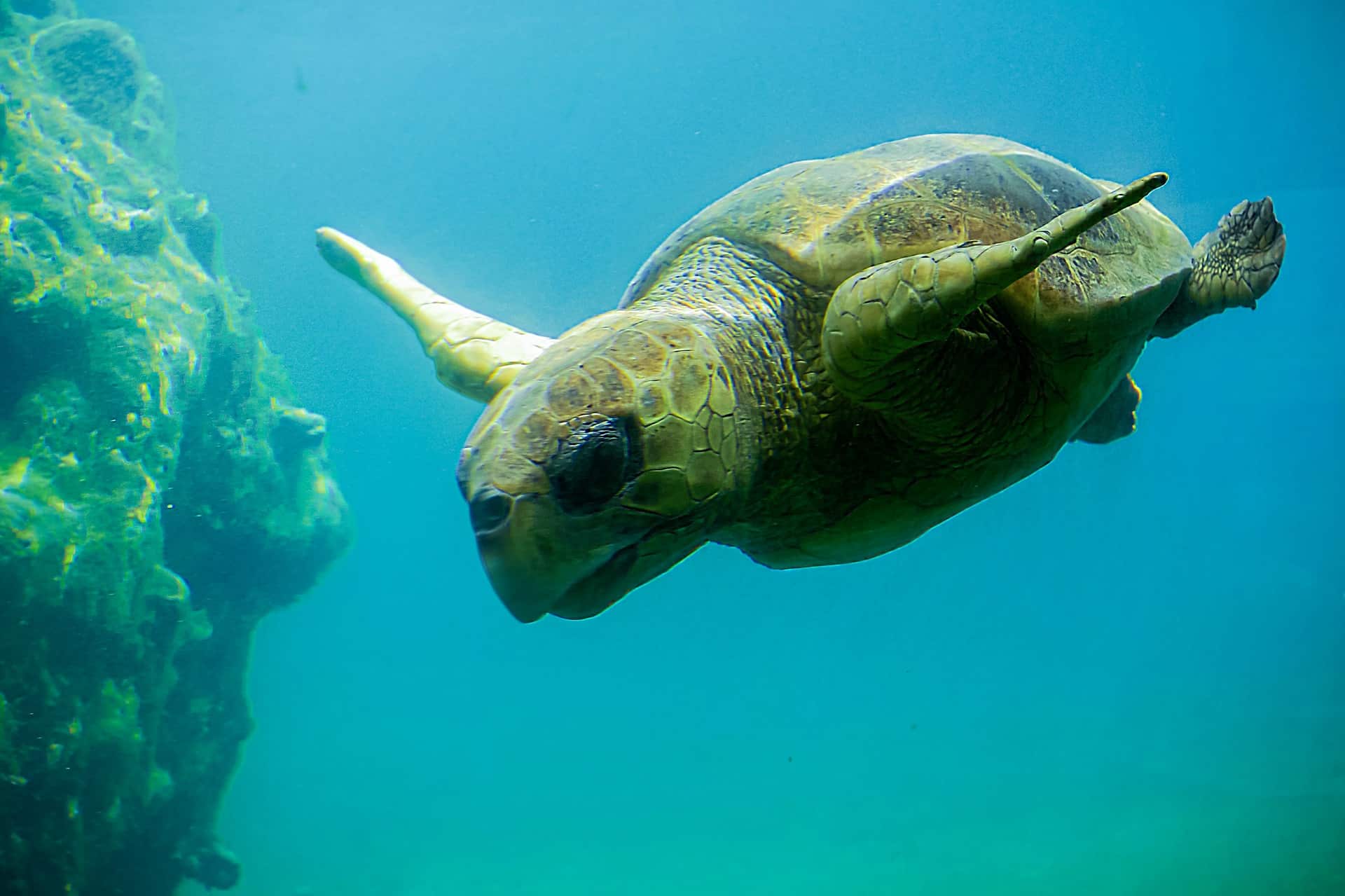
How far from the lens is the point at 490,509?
1345mm

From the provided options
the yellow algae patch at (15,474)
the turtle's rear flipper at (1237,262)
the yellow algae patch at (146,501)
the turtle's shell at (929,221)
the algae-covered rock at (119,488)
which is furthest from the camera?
the yellow algae patch at (146,501)

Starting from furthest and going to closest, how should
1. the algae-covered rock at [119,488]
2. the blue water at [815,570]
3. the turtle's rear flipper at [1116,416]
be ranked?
1. the blue water at [815,570]
2. the algae-covered rock at [119,488]
3. the turtle's rear flipper at [1116,416]

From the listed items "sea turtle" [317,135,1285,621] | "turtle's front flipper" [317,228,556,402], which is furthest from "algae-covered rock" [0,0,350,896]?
"sea turtle" [317,135,1285,621]

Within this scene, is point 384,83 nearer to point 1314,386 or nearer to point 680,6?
point 680,6

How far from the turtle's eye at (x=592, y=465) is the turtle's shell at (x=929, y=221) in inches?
35.8

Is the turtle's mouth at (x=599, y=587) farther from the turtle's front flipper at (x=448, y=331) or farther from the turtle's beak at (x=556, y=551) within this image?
the turtle's front flipper at (x=448, y=331)

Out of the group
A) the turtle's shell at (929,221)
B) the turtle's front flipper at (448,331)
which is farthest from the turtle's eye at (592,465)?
the turtle's front flipper at (448,331)

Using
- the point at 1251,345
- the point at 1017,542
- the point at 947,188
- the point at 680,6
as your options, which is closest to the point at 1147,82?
the point at 680,6

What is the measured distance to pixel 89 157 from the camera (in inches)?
364

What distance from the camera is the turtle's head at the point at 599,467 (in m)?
1.36

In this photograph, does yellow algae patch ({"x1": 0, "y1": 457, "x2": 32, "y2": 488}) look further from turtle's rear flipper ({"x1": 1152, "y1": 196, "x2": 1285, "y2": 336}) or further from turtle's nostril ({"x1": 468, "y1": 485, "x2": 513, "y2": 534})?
turtle's rear flipper ({"x1": 1152, "y1": 196, "x2": 1285, "y2": 336})

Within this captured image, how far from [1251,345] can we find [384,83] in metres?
50.2

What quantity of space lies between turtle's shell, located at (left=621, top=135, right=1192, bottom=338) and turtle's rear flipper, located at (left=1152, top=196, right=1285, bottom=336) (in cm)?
44

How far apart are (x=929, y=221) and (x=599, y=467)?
4.11 feet
